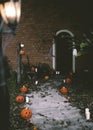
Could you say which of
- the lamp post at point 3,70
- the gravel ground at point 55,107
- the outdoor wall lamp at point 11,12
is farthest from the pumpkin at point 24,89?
the outdoor wall lamp at point 11,12

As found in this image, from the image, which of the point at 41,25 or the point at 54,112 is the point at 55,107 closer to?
the point at 54,112

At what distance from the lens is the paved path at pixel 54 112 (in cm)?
944

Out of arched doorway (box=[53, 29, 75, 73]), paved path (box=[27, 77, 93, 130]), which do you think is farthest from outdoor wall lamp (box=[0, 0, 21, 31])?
arched doorway (box=[53, 29, 75, 73])

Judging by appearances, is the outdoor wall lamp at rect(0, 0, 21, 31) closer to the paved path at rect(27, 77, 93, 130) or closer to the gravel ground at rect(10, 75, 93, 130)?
the gravel ground at rect(10, 75, 93, 130)

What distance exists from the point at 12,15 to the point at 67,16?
1151 centimetres

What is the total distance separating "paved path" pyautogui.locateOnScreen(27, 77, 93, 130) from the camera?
9.44 metres

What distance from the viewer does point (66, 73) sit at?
60.3 feet

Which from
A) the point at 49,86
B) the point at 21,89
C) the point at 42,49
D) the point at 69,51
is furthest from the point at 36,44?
the point at 21,89

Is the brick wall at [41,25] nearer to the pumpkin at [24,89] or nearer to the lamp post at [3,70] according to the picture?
the pumpkin at [24,89]

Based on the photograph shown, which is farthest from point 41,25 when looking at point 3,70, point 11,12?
point 3,70

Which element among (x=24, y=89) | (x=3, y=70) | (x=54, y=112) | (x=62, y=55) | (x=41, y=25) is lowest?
(x=54, y=112)

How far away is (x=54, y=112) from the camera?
10953mm

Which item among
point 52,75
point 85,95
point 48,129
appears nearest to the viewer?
point 48,129

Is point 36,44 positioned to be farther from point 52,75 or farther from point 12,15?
point 12,15
